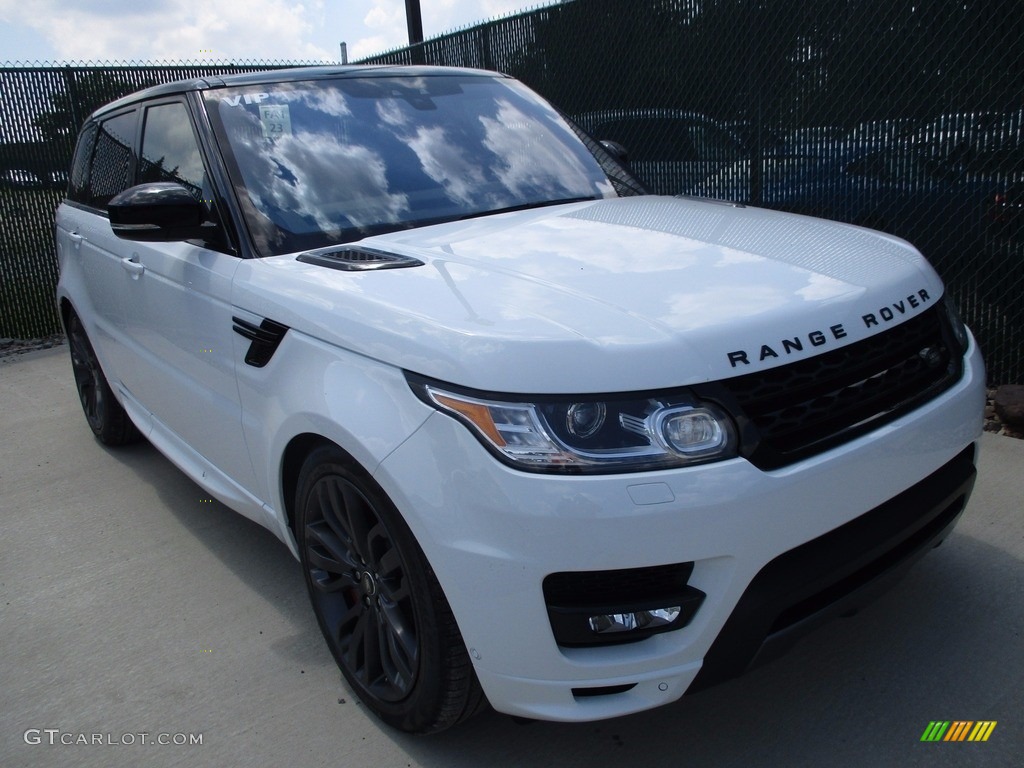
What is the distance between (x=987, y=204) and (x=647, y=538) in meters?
4.12

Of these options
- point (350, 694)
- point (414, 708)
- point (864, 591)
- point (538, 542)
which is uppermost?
point (538, 542)

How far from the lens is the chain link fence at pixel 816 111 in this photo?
4.89 meters

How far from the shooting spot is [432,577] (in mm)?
2057

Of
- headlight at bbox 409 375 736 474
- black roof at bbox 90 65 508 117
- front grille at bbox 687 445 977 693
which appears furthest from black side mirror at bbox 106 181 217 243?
front grille at bbox 687 445 977 693

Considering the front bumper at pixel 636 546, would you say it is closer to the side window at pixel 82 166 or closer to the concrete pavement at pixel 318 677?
the concrete pavement at pixel 318 677

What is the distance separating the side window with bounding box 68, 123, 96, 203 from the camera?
182 inches

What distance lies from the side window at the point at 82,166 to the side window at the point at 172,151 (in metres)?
1.05

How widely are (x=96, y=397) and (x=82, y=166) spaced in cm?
126

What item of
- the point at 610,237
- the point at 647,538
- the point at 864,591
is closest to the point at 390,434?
the point at 647,538

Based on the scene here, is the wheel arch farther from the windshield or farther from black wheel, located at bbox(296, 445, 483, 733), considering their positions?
the windshield

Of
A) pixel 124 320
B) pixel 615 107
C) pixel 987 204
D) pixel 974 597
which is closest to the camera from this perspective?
pixel 974 597

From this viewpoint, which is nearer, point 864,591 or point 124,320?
point 864,591

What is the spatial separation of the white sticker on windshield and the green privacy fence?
264 inches

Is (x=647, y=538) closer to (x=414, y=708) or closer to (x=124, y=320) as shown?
(x=414, y=708)
